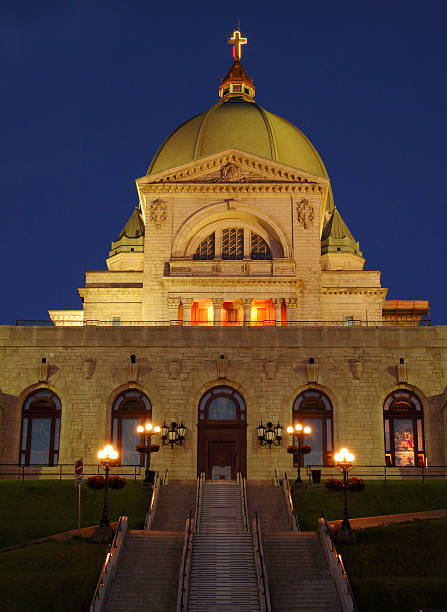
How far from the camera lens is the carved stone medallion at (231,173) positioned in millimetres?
68875

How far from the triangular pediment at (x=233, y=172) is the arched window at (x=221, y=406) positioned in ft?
83.4

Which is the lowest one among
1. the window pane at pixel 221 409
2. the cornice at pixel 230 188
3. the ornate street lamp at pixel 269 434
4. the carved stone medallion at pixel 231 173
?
the ornate street lamp at pixel 269 434

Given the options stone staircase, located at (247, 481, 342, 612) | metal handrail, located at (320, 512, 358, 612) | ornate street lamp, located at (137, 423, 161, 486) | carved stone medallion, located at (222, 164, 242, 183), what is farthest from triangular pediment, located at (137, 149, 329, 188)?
metal handrail, located at (320, 512, 358, 612)

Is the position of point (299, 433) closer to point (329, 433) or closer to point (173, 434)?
point (329, 433)

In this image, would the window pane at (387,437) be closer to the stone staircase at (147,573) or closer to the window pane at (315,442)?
the window pane at (315,442)

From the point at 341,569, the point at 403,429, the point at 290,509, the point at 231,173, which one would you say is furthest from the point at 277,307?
the point at 341,569

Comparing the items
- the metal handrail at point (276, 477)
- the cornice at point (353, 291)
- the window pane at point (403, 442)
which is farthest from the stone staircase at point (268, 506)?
the cornice at point (353, 291)

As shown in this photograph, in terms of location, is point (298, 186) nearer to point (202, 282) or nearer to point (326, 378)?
point (202, 282)

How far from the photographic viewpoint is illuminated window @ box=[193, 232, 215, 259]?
2697 inches

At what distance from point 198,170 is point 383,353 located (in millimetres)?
26994

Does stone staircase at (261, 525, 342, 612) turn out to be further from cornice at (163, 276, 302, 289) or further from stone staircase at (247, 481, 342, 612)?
cornice at (163, 276, 302, 289)

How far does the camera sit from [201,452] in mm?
46094

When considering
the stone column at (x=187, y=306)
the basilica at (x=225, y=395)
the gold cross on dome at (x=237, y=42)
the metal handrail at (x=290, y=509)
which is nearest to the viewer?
the metal handrail at (x=290, y=509)

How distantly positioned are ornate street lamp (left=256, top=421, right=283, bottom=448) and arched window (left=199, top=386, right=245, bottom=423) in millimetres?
1471
